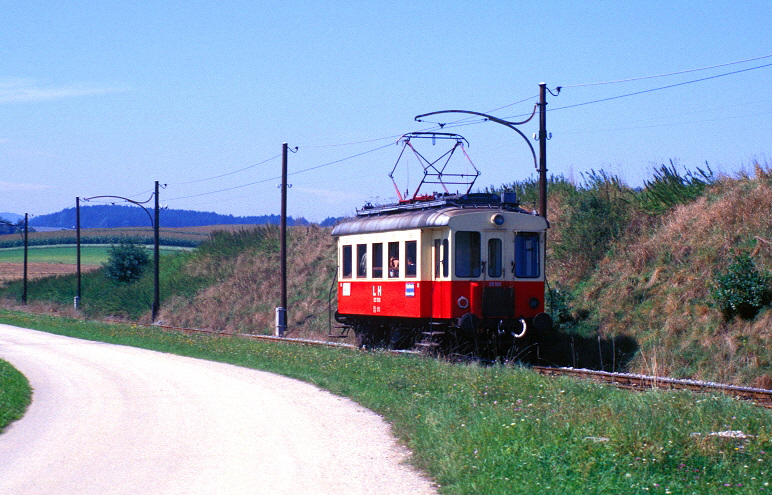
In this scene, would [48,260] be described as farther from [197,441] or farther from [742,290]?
[197,441]

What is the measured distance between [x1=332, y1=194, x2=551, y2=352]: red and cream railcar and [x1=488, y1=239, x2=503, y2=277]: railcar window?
0.02m

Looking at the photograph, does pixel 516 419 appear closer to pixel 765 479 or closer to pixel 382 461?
pixel 382 461

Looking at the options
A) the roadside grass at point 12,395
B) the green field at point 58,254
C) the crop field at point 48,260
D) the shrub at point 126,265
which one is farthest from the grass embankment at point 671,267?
the green field at point 58,254

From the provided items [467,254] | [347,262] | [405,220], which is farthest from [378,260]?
[467,254]

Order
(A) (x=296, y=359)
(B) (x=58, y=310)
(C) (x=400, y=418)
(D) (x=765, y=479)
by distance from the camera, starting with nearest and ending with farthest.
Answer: (D) (x=765, y=479), (C) (x=400, y=418), (A) (x=296, y=359), (B) (x=58, y=310)

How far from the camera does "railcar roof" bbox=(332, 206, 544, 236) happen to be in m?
17.8

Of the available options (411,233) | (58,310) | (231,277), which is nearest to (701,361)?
(411,233)

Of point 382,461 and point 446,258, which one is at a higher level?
point 446,258

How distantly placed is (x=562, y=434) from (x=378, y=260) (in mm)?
12656

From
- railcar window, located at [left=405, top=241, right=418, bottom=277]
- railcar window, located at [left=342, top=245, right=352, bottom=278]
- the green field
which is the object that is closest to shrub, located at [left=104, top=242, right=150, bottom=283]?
the green field

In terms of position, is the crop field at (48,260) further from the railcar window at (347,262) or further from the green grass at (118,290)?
the railcar window at (347,262)

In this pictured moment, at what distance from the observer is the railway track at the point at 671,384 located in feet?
40.7

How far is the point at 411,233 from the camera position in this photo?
61.5 feet

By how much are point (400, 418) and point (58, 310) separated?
5014cm
